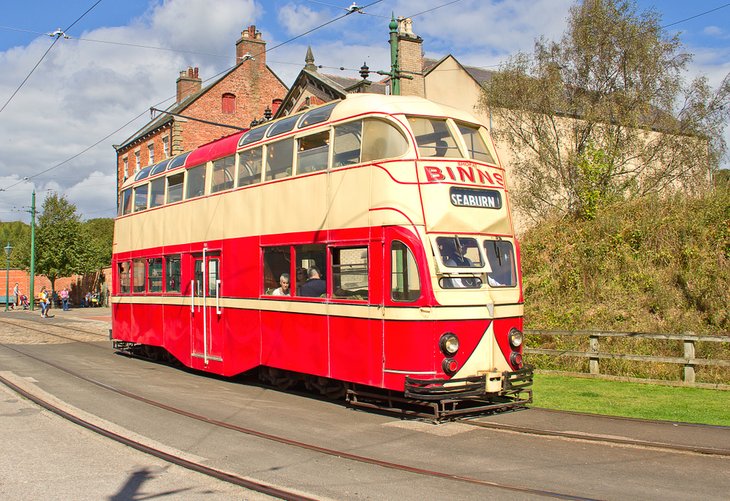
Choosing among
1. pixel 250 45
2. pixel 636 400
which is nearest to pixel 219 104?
pixel 250 45

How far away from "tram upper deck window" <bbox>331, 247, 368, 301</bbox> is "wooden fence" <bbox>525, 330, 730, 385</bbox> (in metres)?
5.53

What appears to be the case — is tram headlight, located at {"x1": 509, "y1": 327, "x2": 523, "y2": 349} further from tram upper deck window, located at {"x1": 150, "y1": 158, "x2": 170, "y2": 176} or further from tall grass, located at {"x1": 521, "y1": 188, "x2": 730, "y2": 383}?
tram upper deck window, located at {"x1": 150, "y1": 158, "x2": 170, "y2": 176}

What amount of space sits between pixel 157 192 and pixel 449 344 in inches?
395

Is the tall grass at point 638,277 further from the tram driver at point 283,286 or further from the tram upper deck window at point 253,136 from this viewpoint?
the tram upper deck window at point 253,136

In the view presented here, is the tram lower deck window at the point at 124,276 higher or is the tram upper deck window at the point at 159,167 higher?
the tram upper deck window at the point at 159,167

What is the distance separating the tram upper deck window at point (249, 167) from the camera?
43.2 ft

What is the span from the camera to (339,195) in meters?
11.0

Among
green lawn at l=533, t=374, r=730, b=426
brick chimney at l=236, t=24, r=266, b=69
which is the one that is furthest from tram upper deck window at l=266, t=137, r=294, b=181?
brick chimney at l=236, t=24, r=266, b=69

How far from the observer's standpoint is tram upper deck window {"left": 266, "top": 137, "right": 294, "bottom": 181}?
12.3 m

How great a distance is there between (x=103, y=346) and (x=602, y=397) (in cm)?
1599

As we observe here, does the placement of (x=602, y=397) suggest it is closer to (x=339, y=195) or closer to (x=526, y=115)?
(x=339, y=195)

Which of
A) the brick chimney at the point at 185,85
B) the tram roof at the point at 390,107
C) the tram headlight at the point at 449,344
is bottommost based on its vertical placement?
the tram headlight at the point at 449,344

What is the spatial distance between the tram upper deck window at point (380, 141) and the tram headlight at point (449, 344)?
268 centimetres

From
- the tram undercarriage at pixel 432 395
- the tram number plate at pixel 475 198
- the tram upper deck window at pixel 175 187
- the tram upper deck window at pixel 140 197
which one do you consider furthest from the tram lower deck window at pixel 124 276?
the tram number plate at pixel 475 198
